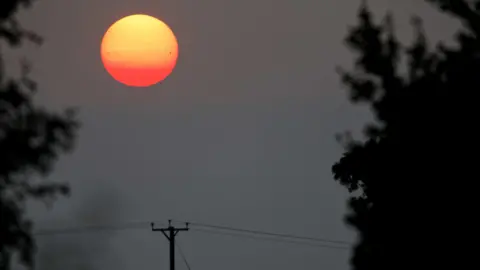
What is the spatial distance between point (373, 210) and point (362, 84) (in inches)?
124

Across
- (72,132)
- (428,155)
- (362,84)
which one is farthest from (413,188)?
(72,132)

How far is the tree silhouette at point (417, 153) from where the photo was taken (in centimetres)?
2595

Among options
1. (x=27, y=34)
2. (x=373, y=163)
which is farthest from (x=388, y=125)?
(x=27, y=34)

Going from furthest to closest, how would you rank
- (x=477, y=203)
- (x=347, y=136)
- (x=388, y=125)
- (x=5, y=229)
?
1. (x=347, y=136)
2. (x=388, y=125)
3. (x=477, y=203)
4. (x=5, y=229)

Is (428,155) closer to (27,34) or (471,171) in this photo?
(471,171)

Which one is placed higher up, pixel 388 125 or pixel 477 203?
pixel 388 125

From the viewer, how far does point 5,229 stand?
669 inches

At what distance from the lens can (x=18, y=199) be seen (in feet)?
56.7

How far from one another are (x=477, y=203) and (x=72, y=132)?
445 inches

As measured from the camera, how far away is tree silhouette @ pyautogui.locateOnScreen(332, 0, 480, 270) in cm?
2595

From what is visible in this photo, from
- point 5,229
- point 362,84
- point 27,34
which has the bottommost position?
point 5,229

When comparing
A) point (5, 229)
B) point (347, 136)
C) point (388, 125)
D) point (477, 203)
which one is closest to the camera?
point (5, 229)

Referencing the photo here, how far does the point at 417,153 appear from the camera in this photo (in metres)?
26.9

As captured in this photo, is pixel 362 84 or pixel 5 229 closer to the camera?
pixel 5 229
